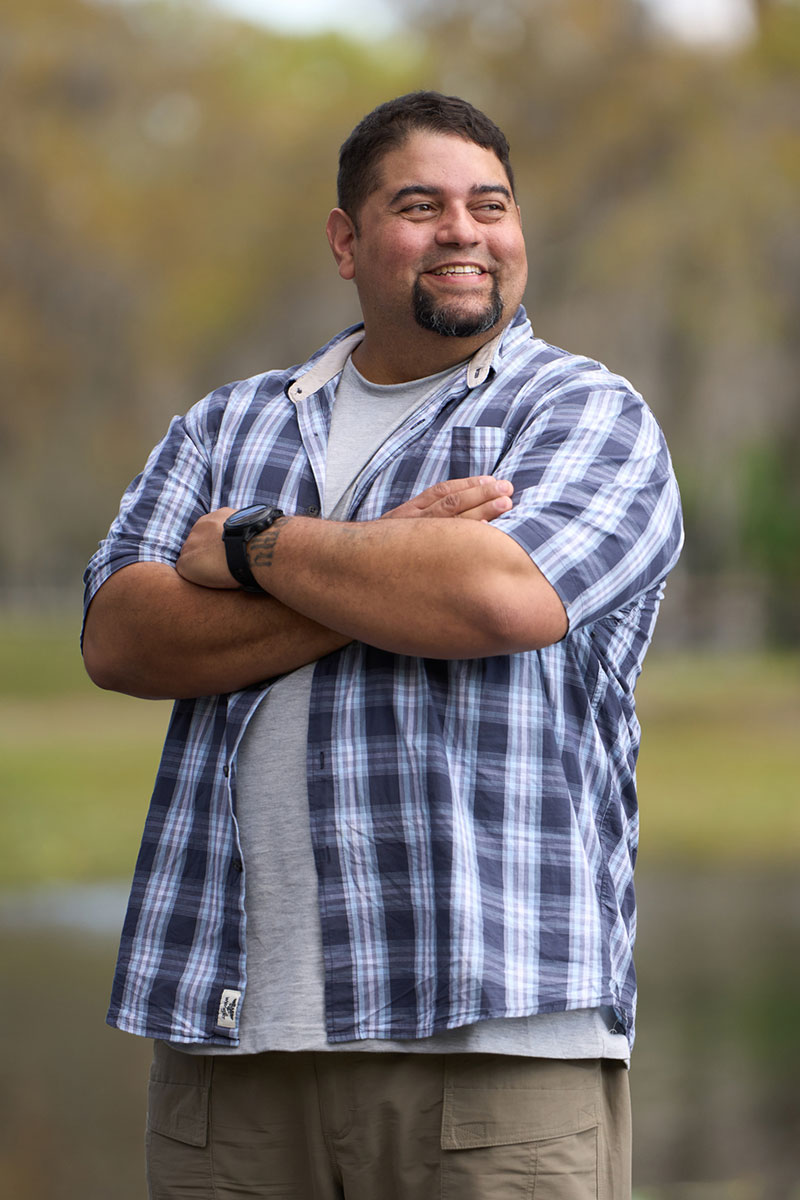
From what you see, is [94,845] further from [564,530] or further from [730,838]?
[564,530]

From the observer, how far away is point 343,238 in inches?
65.7

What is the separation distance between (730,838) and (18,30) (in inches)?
278

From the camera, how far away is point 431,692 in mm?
1354

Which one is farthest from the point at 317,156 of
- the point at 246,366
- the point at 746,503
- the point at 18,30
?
the point at 746,503

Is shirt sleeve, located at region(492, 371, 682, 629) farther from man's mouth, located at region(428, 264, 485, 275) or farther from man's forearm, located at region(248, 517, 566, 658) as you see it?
man's mouth, located at region(428, 264, 485, 275)

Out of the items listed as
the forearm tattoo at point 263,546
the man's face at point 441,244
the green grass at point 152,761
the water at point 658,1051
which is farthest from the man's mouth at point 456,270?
the green grass at point 152,761

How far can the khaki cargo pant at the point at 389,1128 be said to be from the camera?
131cm

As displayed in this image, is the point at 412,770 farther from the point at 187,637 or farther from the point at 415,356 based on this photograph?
the point at 415,356

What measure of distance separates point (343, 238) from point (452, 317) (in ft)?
0.75

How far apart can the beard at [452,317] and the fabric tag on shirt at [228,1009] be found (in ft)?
2.32

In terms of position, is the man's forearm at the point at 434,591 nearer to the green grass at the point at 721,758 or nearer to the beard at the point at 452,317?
the beard at the point at 452,317

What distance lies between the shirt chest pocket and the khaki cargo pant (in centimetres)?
57

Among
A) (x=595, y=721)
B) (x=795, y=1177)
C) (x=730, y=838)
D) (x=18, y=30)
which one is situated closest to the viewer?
(x=595, y=721)

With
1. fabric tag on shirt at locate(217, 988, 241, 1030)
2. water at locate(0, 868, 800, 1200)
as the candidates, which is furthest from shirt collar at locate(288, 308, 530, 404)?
water at locate(0, 868, 800, 1200)
